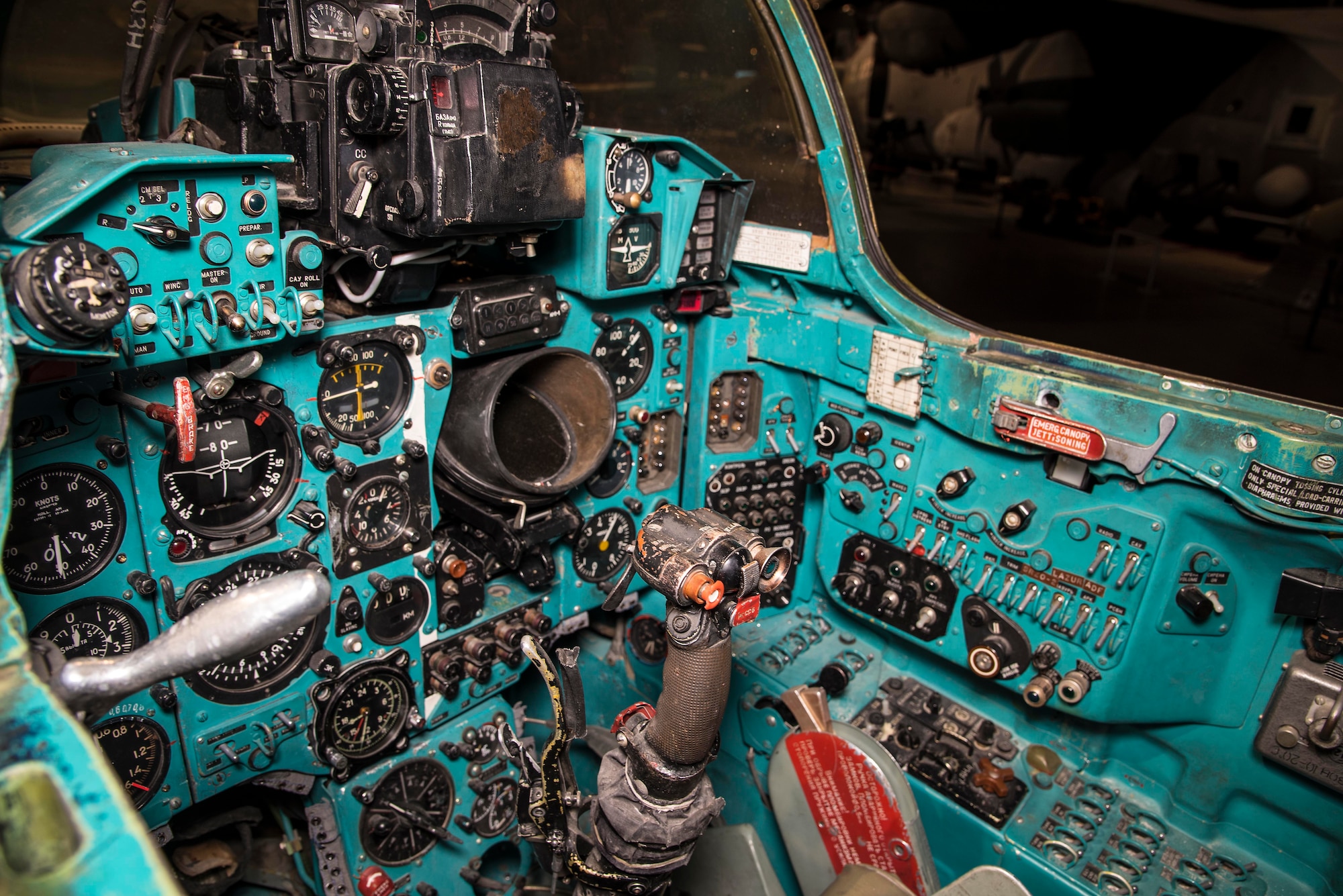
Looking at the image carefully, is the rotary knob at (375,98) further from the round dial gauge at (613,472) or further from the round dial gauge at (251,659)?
the round dial gauge at (613,472)

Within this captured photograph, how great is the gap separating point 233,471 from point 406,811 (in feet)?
5.46

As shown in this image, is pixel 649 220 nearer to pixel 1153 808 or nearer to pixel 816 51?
pixel 816 51

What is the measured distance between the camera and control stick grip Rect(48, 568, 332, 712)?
1300 mm

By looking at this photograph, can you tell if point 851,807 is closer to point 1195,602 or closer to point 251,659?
point 1195,602

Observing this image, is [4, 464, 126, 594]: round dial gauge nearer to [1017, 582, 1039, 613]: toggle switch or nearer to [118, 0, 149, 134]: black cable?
[118, 0, 149, 134]: black cable

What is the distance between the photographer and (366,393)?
3.00 metres

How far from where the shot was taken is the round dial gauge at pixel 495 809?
12.2 feet

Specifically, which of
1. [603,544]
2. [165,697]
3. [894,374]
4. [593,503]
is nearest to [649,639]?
[603,544]

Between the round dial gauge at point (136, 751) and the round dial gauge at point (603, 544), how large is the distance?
1.83 m

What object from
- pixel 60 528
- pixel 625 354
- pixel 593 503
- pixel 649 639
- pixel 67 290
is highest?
pixel 67 290

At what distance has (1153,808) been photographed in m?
3.46

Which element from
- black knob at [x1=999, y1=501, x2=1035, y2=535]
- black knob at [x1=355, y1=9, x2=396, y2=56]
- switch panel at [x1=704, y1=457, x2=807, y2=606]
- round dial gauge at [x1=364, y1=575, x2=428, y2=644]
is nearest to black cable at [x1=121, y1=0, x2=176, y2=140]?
black knob at [x1=355, y1=9, x2=396, y2=56]

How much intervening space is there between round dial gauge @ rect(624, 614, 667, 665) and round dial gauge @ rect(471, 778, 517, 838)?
911mm

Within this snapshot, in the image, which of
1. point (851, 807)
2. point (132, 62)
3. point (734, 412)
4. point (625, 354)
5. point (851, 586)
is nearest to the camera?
point (132, 62)
